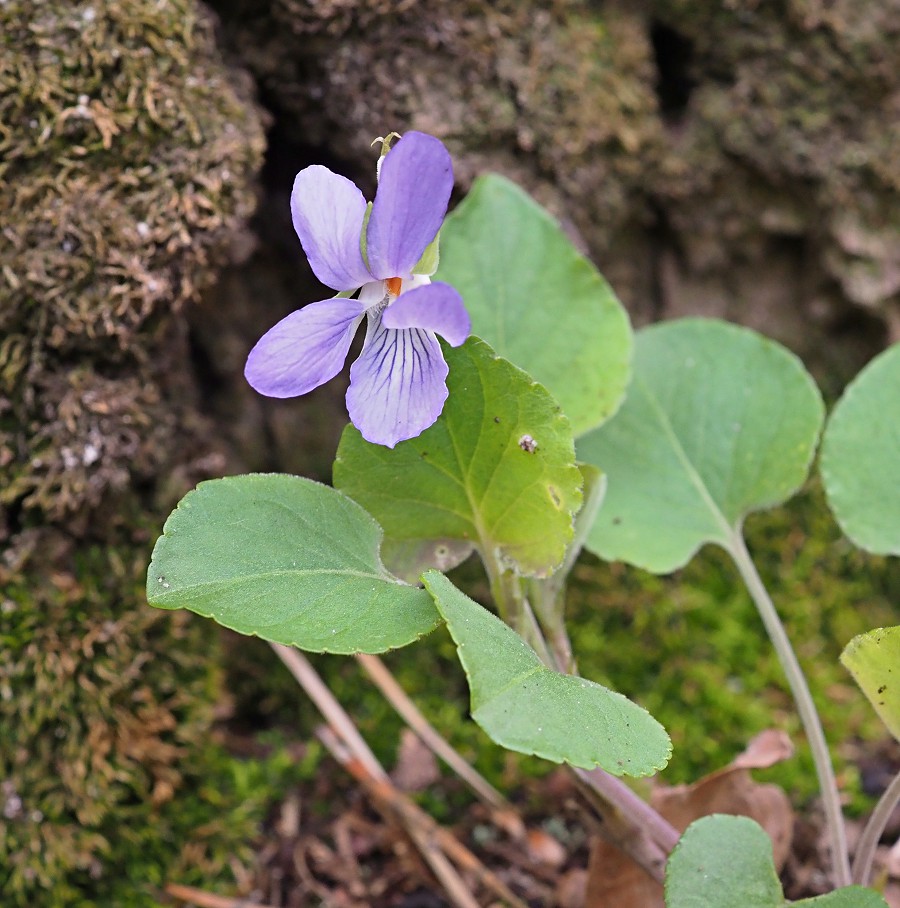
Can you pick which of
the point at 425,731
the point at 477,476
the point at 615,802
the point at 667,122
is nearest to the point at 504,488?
the point at 477,476

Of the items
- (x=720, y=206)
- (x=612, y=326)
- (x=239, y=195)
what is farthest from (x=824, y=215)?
(x=239, y=195)

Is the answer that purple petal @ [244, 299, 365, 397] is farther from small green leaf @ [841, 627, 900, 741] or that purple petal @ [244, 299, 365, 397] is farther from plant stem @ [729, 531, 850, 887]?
plant stem @ [729, 531, 850, 887]

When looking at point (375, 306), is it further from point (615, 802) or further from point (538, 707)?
point (615, 802)

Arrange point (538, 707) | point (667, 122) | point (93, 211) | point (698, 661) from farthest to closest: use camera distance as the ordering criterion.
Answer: point (667, 122)
point (698, 661)
point (93, 211)
point (538, 707)

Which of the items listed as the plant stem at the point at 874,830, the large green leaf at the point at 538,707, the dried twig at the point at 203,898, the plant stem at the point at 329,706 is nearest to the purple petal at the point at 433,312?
the large green leaf at the point at 538,707

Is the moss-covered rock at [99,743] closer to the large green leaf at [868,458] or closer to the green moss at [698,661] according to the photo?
the green moss at [698,661]

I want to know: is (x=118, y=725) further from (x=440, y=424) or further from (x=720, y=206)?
(x=720, y=206)

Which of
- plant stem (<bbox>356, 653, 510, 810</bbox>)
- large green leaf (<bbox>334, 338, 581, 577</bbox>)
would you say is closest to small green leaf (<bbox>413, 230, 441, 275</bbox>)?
large green leaf (<bbox>334, 338, 581, 577</bbox>)
